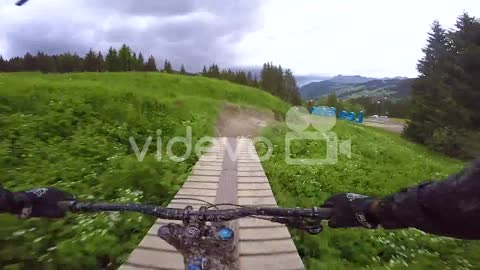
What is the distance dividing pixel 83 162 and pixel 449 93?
86.3 feet

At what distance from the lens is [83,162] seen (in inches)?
285

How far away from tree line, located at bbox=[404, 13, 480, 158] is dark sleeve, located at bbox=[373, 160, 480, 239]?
1751 centimetres

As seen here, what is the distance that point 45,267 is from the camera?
3.66 m

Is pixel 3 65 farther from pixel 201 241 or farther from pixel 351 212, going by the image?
pixel 351 212

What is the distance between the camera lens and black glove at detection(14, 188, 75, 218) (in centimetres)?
183

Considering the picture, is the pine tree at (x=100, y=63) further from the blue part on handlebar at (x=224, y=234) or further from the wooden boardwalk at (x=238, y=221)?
the blue part on handlebar at (x=224, y=234)

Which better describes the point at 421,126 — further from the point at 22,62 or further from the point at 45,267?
the point at 22,62

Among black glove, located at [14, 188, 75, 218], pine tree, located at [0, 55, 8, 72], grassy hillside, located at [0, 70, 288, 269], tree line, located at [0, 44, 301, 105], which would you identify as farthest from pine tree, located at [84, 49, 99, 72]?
black glove, located at [14, 188, 75, 218]

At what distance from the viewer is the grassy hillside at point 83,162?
13.1 ft

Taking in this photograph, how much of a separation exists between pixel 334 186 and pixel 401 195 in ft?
23.0

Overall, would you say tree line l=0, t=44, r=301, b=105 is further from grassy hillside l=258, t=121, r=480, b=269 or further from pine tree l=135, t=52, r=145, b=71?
grassy hillside l=258, t=121, r=480, b=269

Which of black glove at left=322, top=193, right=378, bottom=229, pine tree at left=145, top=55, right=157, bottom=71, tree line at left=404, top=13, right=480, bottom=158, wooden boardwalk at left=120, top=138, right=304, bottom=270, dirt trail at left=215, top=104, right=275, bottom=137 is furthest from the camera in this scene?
pine tree at left=145, top=55, right=157, bottom=71

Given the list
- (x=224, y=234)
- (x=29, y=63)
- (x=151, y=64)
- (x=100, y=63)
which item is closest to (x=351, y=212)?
(x=224, y=234)

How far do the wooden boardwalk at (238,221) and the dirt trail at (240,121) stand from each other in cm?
461
